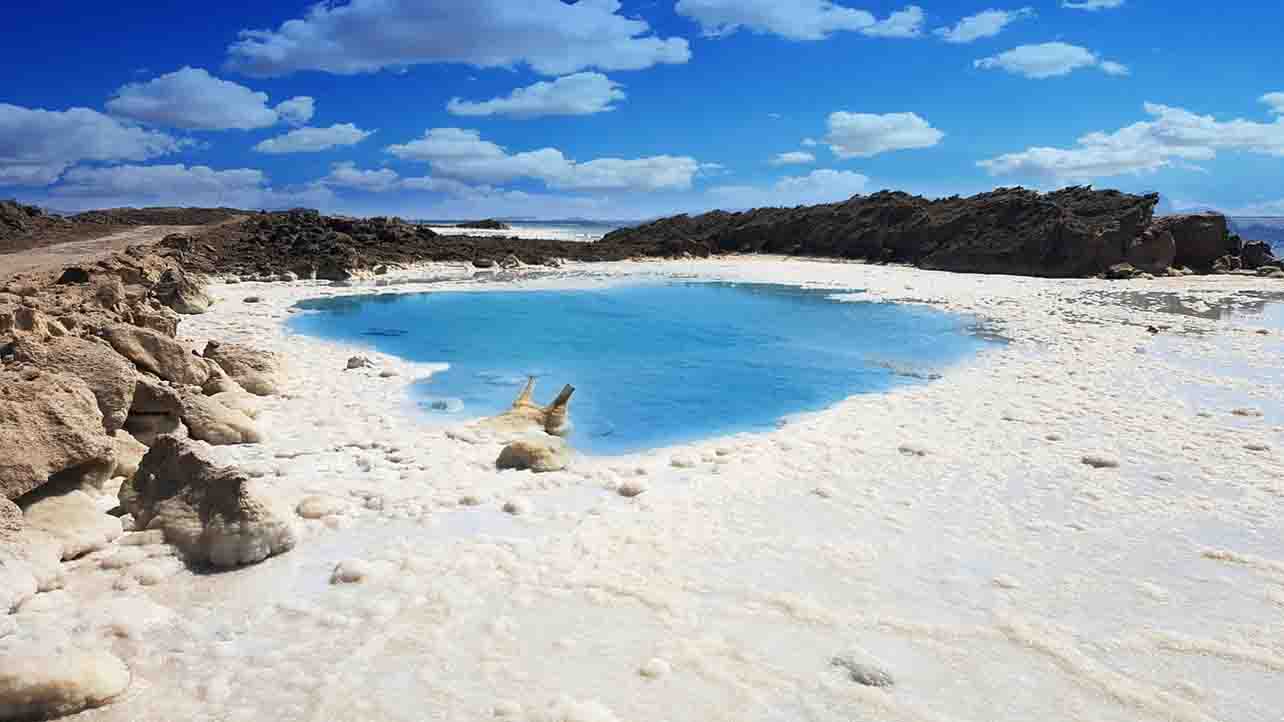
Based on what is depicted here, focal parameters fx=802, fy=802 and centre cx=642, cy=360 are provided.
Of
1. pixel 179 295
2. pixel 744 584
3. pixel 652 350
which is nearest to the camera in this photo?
pixel 744 584

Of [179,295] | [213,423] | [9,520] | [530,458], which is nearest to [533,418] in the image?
[530,458]

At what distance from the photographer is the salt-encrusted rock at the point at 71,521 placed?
16.0 ft

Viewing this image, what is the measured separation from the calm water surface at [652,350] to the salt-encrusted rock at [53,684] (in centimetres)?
519

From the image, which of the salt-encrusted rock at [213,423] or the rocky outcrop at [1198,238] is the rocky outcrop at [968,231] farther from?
the salt-encrusted rock at [213,423]

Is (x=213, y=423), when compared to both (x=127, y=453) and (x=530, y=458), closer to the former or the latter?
(x=127, y=453)

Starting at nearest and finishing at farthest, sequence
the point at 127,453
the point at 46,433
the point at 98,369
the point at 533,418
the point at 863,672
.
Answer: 1. the point at 863,672
2. the point at 46,433
3. the point at 127,453
4. the point at 98,369
5. the point at 533,418

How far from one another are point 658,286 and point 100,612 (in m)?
25.9

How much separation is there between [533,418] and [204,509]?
409 cm

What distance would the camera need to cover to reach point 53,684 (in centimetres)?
329

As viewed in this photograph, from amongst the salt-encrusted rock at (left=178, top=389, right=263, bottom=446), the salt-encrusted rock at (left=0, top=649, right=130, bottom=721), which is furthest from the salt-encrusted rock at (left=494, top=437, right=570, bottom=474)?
the salt-encrusted rock at (left=0, top=649, right=130, bottom=721)

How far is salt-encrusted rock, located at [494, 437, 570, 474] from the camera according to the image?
6.99m

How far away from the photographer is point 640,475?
6926 mm

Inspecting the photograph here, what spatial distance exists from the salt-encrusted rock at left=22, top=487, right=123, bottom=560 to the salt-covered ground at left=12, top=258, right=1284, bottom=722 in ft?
0.87

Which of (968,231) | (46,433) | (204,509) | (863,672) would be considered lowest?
(863,672)
